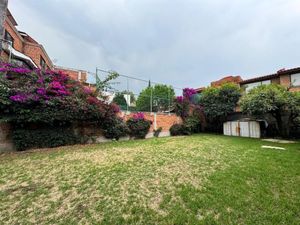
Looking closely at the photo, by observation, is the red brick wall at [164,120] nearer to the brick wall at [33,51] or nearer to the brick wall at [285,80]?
the brick wall at [285,80]

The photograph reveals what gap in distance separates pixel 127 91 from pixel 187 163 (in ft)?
28.7

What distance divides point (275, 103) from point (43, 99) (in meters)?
14.2

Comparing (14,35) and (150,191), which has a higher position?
(14,35)

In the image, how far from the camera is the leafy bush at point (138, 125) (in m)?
11.9

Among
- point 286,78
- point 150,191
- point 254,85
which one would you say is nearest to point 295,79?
point 286,78

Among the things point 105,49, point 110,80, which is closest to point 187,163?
point 110,80

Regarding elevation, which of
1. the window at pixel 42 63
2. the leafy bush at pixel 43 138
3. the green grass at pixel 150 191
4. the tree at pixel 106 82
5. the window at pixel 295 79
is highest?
the window at pixel 42 63

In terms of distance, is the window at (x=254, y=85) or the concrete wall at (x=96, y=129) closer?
the concrete wall at (x=96, y=129)

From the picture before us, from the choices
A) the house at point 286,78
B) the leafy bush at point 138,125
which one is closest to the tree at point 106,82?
the leafy bush at point 138,125

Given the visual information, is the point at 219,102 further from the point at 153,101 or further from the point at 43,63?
the point at 43,63

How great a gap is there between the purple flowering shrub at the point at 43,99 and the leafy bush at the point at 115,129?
1.04m

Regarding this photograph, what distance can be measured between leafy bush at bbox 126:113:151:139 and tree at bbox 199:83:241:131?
6.62 metres

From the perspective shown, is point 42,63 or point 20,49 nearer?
point 20,49

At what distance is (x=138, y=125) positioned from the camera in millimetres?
12211
